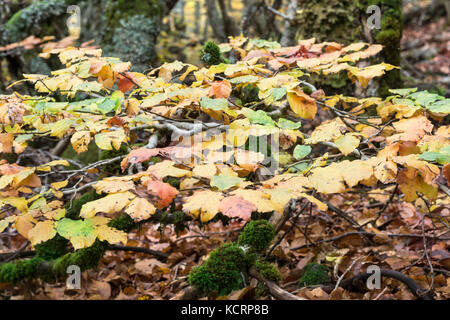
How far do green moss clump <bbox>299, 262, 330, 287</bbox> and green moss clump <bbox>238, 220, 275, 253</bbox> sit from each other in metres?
0.57

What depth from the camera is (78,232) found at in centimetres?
129

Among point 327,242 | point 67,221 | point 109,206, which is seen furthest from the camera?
point 327,242

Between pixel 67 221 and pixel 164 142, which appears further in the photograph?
pixel 164 142

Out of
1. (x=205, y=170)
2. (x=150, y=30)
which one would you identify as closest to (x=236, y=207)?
(x=205, y=170)

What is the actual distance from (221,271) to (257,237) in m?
0.24

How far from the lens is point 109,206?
115cm

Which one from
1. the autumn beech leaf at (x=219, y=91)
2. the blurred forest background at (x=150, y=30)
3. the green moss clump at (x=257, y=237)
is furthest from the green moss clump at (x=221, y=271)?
the blurred forest background at (x=150, y=30)

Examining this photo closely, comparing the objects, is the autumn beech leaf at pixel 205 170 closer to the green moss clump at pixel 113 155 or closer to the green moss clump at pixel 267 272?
the green moss clump at pixel 267 272

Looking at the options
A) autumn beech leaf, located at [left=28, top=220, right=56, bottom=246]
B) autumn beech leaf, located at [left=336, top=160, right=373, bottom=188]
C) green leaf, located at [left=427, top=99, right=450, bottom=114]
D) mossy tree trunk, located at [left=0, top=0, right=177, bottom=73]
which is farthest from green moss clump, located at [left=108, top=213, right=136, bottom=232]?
mossy tree trunk, located at [left=0, top=0, right=177, bottom=73]

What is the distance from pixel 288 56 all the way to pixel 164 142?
2.85ft

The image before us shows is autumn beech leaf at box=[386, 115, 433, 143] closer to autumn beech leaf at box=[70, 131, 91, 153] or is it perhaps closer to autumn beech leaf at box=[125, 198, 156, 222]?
autumn beech leaf at box=[125, 198, 156, 222]

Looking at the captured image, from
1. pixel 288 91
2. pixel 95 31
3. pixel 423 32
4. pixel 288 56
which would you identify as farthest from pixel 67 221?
pixel 423 32

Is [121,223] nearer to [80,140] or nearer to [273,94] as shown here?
[80,140]
